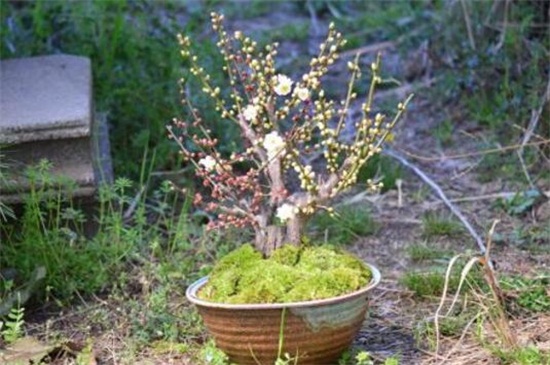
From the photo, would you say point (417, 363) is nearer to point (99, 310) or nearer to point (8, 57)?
point (99, 310)

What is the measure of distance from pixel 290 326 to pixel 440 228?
168cm

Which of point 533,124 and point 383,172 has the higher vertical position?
point 533,124

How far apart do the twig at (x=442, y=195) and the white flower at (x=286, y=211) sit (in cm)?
130

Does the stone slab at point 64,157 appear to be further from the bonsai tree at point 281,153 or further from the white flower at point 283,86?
the white flower at point 283,86

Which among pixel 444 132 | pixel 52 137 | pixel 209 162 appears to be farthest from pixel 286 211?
pixel 444 132

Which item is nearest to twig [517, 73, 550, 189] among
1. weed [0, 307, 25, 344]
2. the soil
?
the soil

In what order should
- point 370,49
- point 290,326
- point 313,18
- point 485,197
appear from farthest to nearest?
point 313,18, point 370,49, point 485,197, point 290,326

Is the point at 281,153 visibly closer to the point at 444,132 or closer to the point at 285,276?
the point at 285,276

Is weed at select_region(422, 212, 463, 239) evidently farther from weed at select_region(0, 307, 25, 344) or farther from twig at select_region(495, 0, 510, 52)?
weed at select_region(0, 307, 25, 344)

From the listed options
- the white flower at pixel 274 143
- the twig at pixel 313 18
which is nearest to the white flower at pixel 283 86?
the white flower at pixel 274 143

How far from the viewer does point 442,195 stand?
495 centimetres

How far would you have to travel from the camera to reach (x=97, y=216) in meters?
4.45

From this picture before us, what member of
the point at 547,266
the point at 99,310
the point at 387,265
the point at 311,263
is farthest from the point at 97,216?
the point at 547,266

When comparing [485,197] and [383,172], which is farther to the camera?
[383,172]
